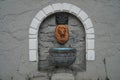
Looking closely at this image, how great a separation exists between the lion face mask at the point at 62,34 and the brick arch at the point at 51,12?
14.8 inches

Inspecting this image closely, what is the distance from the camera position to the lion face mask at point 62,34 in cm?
428

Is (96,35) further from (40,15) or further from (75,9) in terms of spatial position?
(40,15)

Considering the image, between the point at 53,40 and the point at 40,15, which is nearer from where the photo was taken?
the point at 40,15

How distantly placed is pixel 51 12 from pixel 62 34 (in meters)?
0.53

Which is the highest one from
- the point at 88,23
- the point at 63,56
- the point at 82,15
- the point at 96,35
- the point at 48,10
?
the point at 48,10

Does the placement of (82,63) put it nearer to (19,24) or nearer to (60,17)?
(60,17)

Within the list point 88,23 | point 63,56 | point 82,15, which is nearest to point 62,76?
point 63,56

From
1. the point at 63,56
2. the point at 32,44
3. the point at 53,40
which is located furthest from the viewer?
the point at 53,40

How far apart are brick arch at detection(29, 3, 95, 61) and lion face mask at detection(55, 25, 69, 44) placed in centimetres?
38

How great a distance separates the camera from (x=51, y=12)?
426 cm

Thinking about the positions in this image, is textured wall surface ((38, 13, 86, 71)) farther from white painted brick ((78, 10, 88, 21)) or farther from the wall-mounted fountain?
white painted brick ((78, 10, 88, 21))

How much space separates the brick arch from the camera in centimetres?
425

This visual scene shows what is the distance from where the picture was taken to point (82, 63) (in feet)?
14.7

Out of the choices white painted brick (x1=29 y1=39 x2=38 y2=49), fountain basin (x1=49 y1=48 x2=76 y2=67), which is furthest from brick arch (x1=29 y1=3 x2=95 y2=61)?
fountain basin (x1=49 y1=48 x2=76 y2=67)
